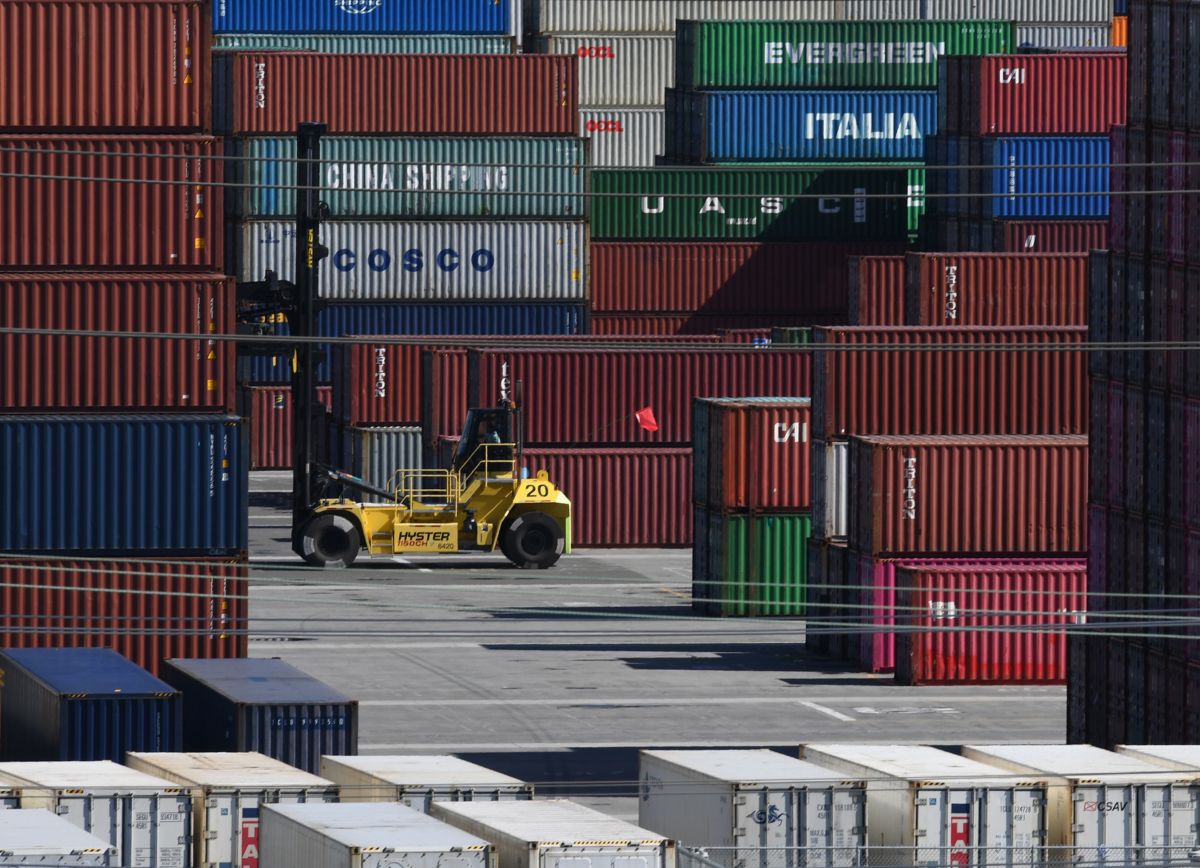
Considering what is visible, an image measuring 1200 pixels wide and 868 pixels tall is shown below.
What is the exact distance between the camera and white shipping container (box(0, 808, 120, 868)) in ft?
78.7

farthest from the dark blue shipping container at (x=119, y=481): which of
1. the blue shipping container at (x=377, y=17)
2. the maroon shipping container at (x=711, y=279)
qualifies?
the blue shipping container at (x=377, y=17)

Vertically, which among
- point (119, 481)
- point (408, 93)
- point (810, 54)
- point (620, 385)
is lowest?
point (119, 481)

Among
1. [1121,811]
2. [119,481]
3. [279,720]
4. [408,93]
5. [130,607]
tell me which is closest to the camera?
[1121,811]

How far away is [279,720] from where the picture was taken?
3334 cm

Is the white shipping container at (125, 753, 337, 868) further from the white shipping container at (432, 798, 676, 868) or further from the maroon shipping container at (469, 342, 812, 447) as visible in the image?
the maroon shipping container at (469, 342, 812, 447)

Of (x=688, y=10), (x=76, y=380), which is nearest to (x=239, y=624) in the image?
(x=76, y=380)

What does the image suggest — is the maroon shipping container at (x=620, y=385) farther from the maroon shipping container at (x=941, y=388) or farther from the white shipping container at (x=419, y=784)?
the white shipping container at (x=419, y=784)

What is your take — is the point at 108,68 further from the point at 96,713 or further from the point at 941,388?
the point at 941,388

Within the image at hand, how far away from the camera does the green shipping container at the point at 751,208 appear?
80.8 m

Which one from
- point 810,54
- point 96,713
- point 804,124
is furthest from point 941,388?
point 810,54

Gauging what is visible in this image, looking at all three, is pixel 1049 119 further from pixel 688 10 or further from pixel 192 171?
pixel 192 171

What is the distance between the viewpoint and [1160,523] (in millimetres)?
37875

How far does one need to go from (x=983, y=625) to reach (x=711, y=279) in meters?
34.1

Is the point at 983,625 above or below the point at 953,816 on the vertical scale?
below
